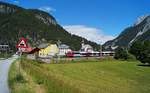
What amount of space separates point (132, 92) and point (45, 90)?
15837 mm

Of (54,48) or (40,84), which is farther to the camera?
(54,48)

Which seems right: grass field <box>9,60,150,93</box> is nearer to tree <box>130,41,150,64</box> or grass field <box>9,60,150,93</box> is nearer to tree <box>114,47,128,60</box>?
tree <box>130,41,150,64</box>

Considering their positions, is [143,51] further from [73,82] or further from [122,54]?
[73,82]

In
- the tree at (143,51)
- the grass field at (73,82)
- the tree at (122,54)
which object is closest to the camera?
the grass field at (73,82)

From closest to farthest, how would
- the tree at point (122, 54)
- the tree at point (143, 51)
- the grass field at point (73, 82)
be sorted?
the grass field at point (73, 82) < the tree at point (143, 51) < the tree at point (122, 54)

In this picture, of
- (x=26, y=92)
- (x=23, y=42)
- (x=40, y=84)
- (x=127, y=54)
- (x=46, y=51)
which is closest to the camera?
(x=26, y=92)

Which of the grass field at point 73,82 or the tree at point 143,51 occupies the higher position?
the tree at point 143,51

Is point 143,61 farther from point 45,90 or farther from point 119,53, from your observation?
point 45,90

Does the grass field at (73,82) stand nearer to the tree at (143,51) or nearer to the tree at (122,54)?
the tree at (143,51)

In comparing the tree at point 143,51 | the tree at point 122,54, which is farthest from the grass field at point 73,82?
the tree at point 122,54

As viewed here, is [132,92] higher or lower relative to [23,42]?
lower

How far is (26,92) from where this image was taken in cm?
1658

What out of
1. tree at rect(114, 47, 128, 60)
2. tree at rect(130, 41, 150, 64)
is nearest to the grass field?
tree at rect(130, 41, 150, 64)

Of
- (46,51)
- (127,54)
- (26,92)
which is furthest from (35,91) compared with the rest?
(46,51)
